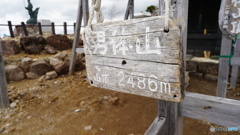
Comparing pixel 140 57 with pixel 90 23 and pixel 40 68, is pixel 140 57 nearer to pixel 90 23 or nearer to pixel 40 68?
pixel 90 23

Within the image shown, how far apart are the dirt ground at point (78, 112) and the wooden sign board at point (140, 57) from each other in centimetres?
143

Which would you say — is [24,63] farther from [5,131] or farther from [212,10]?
[212,10]

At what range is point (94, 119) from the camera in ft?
7.54

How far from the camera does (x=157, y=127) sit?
93 cm

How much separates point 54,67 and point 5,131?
2537mm

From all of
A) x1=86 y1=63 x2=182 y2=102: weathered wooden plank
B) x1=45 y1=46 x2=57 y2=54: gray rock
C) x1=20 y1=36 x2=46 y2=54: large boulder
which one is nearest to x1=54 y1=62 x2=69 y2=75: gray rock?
x1=45 y1=46 x2=57 y2=54: gray rock

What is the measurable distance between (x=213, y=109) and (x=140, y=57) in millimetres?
556

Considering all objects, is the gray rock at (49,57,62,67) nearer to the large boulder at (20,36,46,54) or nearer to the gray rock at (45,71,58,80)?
the gray rock at (45,71,58,80)

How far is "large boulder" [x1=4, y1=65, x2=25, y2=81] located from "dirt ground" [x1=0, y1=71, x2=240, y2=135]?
375 millimetres

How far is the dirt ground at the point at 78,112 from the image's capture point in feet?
6.83

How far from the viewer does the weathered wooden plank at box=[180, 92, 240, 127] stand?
0.82 m

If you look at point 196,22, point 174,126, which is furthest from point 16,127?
point 196,22

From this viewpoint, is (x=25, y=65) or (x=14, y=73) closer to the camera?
(x=14, y=73)

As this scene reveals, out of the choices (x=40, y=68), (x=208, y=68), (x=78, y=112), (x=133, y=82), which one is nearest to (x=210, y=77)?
(x=208, y=68)
